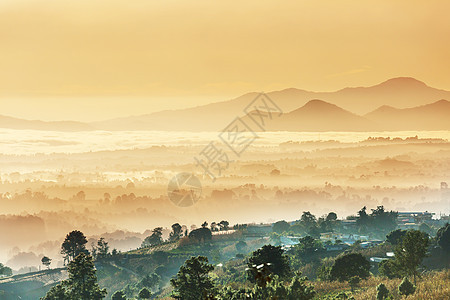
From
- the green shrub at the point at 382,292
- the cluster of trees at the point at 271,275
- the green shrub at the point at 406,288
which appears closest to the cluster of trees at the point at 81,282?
the cluster of trees at the point at 271,275

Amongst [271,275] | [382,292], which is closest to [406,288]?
[382,292]

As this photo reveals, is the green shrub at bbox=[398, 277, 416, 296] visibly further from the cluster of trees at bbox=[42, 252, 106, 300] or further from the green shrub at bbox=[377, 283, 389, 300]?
the cluster of trees at bbox=[42, 252, 106, 300]

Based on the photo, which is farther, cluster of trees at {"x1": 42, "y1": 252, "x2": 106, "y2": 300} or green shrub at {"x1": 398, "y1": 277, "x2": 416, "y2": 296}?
green shrub at {"x1": 398, "y1": 277, "x2": 416, "y2": 296}

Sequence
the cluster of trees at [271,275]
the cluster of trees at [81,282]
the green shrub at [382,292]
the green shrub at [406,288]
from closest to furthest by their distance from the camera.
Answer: the cluster of trees at [271,275] → the cluster of trees at [81,282] → the green shrub at [406,288] → the green shrub at [382,292]

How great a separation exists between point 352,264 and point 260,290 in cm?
6297

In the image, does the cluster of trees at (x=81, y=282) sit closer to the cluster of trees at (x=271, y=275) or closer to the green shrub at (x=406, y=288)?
the cluster of trees at (x=271, y=275)

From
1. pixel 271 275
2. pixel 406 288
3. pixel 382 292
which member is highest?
pixel 271 275

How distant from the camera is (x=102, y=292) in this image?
13862 centimetres

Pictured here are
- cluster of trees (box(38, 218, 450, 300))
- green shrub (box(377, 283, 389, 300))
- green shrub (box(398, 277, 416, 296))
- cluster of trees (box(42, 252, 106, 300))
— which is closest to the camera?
cluster of trees (box(38, 218, 450, 300))

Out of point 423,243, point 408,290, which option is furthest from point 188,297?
point 423,243

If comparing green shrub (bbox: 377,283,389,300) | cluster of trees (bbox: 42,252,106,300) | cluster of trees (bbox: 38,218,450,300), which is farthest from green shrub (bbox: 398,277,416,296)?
cluster of trees (bbox: 42,252,106,300)

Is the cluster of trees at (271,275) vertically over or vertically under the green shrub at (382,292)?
over

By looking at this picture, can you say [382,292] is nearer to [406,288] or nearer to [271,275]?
[406,288]

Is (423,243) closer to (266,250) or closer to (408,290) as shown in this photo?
(408,290)
